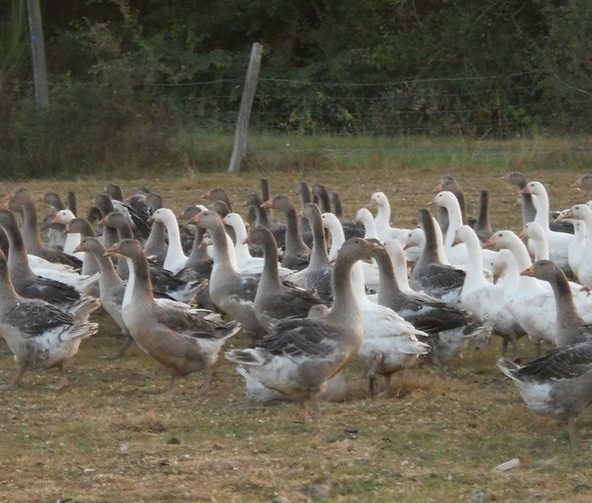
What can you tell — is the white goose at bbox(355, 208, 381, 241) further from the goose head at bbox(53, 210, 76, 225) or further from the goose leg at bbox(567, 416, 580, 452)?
the goose leg at bbox(567, 416, 580, 452)

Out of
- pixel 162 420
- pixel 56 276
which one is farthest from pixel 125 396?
pixel 56 276

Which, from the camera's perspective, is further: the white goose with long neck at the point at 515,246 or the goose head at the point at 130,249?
the white goose with long neck at the point at 515,246

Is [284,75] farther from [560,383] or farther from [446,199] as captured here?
[560,383]

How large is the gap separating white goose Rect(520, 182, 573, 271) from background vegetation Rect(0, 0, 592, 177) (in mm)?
8878

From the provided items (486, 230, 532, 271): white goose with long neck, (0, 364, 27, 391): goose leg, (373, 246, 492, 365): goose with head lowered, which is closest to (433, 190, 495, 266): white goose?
(486, 230, 532, 271): white goose with long neck

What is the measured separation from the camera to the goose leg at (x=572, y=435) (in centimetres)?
845

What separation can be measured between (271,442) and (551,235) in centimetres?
652

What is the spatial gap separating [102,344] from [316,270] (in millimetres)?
2017

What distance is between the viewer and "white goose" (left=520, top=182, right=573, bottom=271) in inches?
557

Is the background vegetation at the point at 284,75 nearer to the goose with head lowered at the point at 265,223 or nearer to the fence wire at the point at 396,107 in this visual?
the fence wire at the point at 396,107

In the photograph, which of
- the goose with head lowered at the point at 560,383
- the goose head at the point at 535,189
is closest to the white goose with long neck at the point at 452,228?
the goose head at the point at 535,189

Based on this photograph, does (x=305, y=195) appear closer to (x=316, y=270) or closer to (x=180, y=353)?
(x=316, y=270)

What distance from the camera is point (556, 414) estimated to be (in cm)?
860

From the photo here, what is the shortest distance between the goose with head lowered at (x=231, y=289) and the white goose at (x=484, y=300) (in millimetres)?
1760
